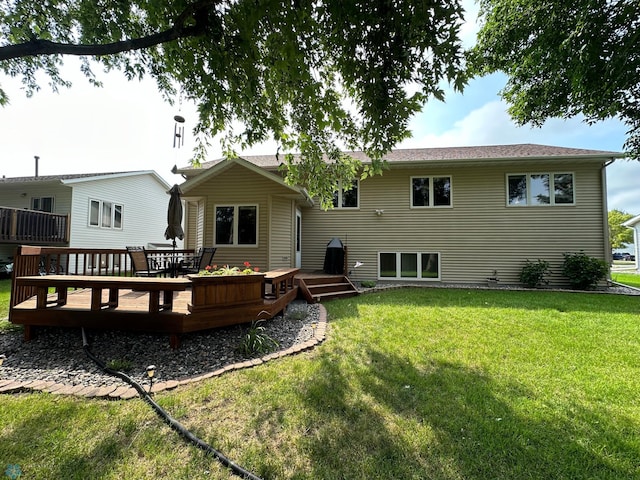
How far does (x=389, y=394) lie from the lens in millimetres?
2734

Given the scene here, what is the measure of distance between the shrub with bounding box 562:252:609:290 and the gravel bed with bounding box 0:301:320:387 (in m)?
10.1

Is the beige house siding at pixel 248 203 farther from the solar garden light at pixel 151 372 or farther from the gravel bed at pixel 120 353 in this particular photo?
the solar garden light at pixel 151 372

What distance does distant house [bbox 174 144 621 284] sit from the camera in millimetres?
8656

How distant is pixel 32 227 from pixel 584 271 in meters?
21.5

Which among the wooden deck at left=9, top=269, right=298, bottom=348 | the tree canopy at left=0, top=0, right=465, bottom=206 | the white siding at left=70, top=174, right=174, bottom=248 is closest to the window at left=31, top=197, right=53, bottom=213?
the white siding at left=70, top=174, right=174, bottom=248

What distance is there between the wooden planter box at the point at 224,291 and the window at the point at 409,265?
7.24m

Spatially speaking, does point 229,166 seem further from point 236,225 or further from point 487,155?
point 487,155

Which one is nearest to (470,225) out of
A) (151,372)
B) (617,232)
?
(151,372)

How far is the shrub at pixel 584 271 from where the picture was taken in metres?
8.99

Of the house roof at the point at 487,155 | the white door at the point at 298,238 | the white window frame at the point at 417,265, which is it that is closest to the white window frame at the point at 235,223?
the house roof at the point at 487,155

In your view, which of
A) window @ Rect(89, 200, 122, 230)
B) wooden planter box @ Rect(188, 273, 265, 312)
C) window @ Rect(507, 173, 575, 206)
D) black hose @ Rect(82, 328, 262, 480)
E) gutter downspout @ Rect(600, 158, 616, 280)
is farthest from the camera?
window @ Rect(89, 200, 122, 230)

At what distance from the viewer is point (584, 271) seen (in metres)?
9.03

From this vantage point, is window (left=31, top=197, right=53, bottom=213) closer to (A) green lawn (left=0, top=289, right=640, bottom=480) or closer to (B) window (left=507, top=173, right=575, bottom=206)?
(A) green lawn (left=0, top=289, right=640, bottom=480)

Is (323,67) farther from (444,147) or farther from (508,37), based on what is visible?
(444,147)
